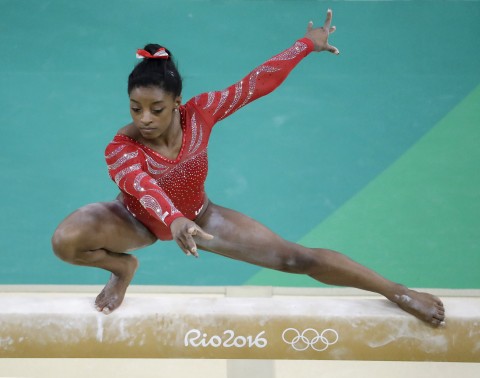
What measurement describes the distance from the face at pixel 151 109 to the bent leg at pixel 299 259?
50cm

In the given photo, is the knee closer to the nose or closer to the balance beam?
the balance beam

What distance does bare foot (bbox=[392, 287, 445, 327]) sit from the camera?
302 centimetres

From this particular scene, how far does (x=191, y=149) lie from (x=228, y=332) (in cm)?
72

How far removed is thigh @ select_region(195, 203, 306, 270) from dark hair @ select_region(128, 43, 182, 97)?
0.58 m

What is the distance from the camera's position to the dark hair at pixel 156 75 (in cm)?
283

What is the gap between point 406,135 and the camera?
568cm

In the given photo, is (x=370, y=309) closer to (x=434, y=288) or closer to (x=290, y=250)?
(x=290, y=250)

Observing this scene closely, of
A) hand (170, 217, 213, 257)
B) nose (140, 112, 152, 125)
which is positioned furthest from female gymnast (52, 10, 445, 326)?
hand (170, 217, 213, 257)

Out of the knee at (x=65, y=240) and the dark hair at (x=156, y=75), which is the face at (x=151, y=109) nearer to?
the dark hair at (x=156, y=75)

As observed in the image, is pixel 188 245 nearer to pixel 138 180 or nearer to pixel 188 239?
pixel 188 239

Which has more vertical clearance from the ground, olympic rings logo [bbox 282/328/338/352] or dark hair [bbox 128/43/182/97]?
dark hair [bbox 128/43/182/97]

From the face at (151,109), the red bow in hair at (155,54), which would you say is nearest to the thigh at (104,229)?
the face at (151,109)

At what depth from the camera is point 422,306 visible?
9.98 feet

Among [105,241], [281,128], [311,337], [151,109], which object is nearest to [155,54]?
[151,109]
